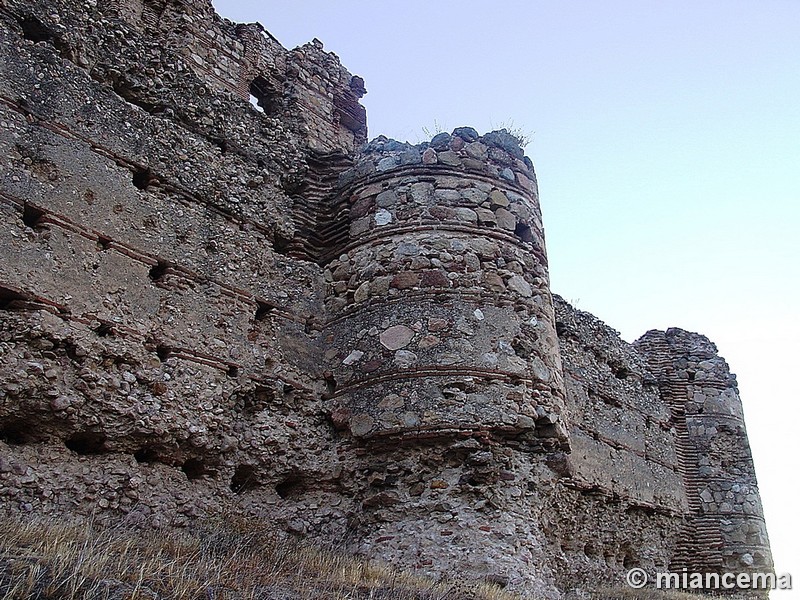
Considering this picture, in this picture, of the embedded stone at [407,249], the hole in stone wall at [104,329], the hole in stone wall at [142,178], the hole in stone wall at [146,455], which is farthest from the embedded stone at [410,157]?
the hole in stone wall at [146,455]

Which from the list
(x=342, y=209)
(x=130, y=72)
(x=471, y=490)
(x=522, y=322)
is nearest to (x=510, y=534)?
(x=471, y=490)

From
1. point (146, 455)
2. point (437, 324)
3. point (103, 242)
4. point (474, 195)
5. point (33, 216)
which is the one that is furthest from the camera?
point (474, 195)

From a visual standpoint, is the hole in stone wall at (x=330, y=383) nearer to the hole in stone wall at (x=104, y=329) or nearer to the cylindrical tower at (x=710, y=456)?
the hole in stone wall at (x=104, y=329)

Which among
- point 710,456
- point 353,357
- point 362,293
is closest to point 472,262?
point 362,293

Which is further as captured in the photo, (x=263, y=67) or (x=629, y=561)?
(x=263, y=67)

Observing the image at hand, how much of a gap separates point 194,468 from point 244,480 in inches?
19.5

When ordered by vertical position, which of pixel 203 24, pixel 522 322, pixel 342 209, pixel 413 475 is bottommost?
pixel 413 475

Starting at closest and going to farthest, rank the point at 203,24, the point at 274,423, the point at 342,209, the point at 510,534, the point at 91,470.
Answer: the point at 91,470
the point at 510,534
the point at 274,423
the point at 342,209
the point at 203,24

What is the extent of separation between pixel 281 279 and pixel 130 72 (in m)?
2.58

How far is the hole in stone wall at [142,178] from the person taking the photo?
7.66 meters

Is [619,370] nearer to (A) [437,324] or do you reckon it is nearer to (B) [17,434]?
(A) [437,324]

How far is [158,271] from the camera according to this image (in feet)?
24.5

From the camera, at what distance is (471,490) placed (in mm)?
7312

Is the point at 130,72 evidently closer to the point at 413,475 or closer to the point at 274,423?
the point at 274,423
